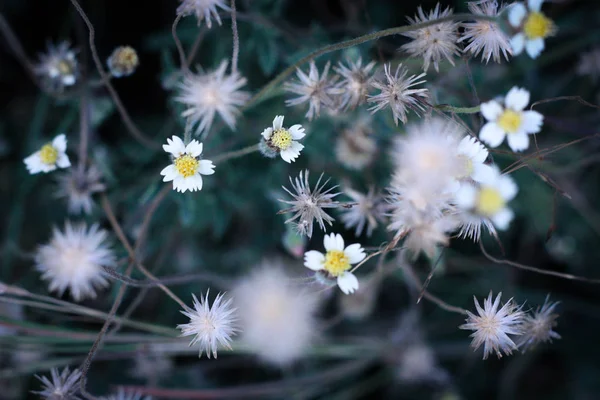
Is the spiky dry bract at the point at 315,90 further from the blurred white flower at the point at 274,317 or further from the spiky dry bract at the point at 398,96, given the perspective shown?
the blurred white flower at the point at 274,317

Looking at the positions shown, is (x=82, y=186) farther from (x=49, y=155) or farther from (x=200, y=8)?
(x=200, y=8)

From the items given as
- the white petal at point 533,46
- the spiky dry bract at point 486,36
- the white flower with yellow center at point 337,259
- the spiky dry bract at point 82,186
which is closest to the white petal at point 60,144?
the spiky dry bract at point 82,186

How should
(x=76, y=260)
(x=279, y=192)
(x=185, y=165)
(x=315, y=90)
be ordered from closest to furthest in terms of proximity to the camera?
1. (x=185, y=165)
2. (x=315, y=90)
3. (x=76, y=260)
4. (x=279, y=192)

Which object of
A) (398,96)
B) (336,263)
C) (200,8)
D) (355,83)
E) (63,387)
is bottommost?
(63,387)

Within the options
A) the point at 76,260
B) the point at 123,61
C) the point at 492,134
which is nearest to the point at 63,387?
the point at 76,260

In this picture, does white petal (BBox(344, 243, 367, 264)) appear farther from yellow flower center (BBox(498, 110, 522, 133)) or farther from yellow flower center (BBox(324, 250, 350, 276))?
yellow flower center (BBox(498, 110, 522, 133))

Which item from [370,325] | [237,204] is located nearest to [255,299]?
[237,204]
